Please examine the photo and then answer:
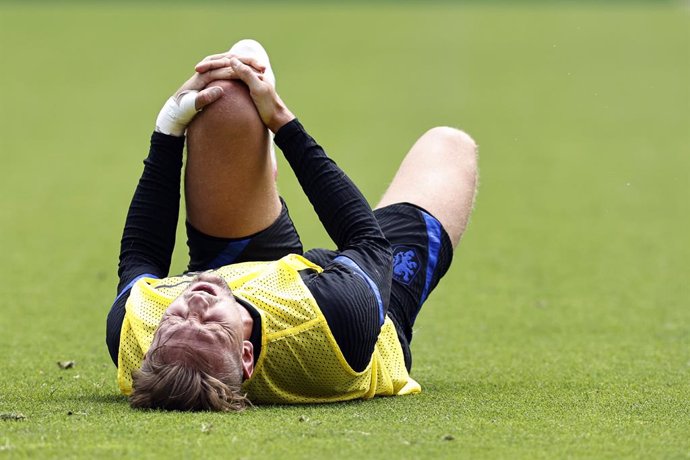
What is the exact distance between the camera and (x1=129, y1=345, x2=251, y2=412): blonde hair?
12.2 feet

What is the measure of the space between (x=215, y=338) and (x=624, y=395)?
152 cm

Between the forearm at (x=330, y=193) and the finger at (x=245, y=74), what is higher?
the finger at (x=245, y=74)

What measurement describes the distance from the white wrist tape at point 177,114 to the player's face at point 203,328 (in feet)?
2.44

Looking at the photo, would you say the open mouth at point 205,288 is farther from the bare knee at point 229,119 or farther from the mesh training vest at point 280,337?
the bare knee at point 229,119

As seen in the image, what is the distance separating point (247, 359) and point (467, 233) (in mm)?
5501

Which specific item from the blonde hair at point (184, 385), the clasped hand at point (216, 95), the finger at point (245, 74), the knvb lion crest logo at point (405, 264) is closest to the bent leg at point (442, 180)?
the knvb lion crest logo at point (405, 264)

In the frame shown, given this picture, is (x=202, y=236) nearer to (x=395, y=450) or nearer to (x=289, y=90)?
(x=395, y=450)

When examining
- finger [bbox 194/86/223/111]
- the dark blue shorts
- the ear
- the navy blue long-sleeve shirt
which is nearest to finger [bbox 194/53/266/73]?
finger [bbox 194/86/223/111]

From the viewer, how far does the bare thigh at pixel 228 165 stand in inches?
169

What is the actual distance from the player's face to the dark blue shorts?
0.70m

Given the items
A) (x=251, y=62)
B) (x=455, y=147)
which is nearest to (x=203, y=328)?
(x=251, y=62)

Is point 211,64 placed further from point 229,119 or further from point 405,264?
point 405,264

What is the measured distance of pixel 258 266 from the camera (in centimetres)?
418

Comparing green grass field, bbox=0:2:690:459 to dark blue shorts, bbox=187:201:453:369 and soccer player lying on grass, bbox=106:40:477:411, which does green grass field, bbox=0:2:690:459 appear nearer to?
soccer player lying on grass, bbox=106:40:477:411
